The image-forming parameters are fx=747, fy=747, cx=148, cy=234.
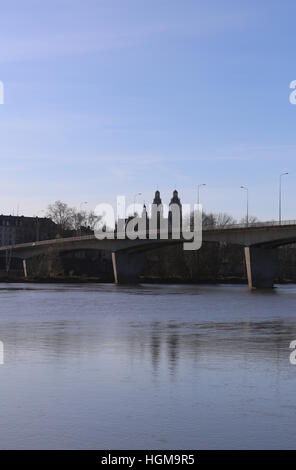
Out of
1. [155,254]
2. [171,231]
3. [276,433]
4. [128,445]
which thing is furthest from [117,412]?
[155,254]

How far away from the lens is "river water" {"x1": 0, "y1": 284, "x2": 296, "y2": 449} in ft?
44.6

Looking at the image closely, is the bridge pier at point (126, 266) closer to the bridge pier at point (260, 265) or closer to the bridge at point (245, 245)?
the bridge at point (245, 245)

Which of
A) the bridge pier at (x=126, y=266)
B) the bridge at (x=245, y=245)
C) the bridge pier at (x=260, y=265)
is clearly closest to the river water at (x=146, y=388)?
the bridge at (x=245, y=245)

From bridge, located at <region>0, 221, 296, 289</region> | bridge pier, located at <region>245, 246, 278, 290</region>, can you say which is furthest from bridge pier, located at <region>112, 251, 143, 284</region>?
bridge pier, located at <region>245, 246, 278, 290</region>

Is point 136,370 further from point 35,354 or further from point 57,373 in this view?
point 35,354

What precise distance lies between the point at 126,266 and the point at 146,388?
341 ft

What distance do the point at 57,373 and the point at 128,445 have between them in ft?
24.2

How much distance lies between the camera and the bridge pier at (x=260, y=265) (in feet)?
309

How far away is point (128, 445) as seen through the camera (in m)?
13.0

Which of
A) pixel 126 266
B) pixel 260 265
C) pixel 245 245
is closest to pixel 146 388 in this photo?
pixel 245 245

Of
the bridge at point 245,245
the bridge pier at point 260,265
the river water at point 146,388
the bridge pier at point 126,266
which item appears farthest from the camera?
the bridge pier at point 126,266

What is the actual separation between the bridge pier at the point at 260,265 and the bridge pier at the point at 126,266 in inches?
1169

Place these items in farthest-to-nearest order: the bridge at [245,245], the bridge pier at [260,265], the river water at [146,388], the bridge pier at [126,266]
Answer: the bridge pier at [126,266], the bridge pier at [260,265], the bridge at [245,245], the river water at [146,388]

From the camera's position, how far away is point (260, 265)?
94.9 m
